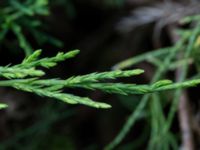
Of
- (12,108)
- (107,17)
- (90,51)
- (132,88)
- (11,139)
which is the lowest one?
(132,88)

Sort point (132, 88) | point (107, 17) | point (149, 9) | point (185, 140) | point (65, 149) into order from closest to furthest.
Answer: point (132, 88) < point (185, 140) < point (149, 9) < point (65, 149) < point (107, 17)

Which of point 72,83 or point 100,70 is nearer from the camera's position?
point 72,83

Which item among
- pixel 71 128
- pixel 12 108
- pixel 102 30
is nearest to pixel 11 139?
pixel 12 108

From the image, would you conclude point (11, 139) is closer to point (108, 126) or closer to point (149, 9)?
point (108, 126)

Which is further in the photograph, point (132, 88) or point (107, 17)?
point (107, 17)

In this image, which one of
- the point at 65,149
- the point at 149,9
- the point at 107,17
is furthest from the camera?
the point at 107,17

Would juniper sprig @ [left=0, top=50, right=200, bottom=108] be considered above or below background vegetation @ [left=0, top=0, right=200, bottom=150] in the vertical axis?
below

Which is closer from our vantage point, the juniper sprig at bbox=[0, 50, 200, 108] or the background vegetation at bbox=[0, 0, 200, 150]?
the juniper sprig at bbox=[0, 50, 200, 108]

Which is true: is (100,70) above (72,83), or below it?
above

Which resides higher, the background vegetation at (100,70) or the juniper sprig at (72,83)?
the background vegetation at (100,70)

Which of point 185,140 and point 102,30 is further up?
point 102,30

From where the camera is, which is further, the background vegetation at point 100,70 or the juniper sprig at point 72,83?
the background vegetation at point 100,70
